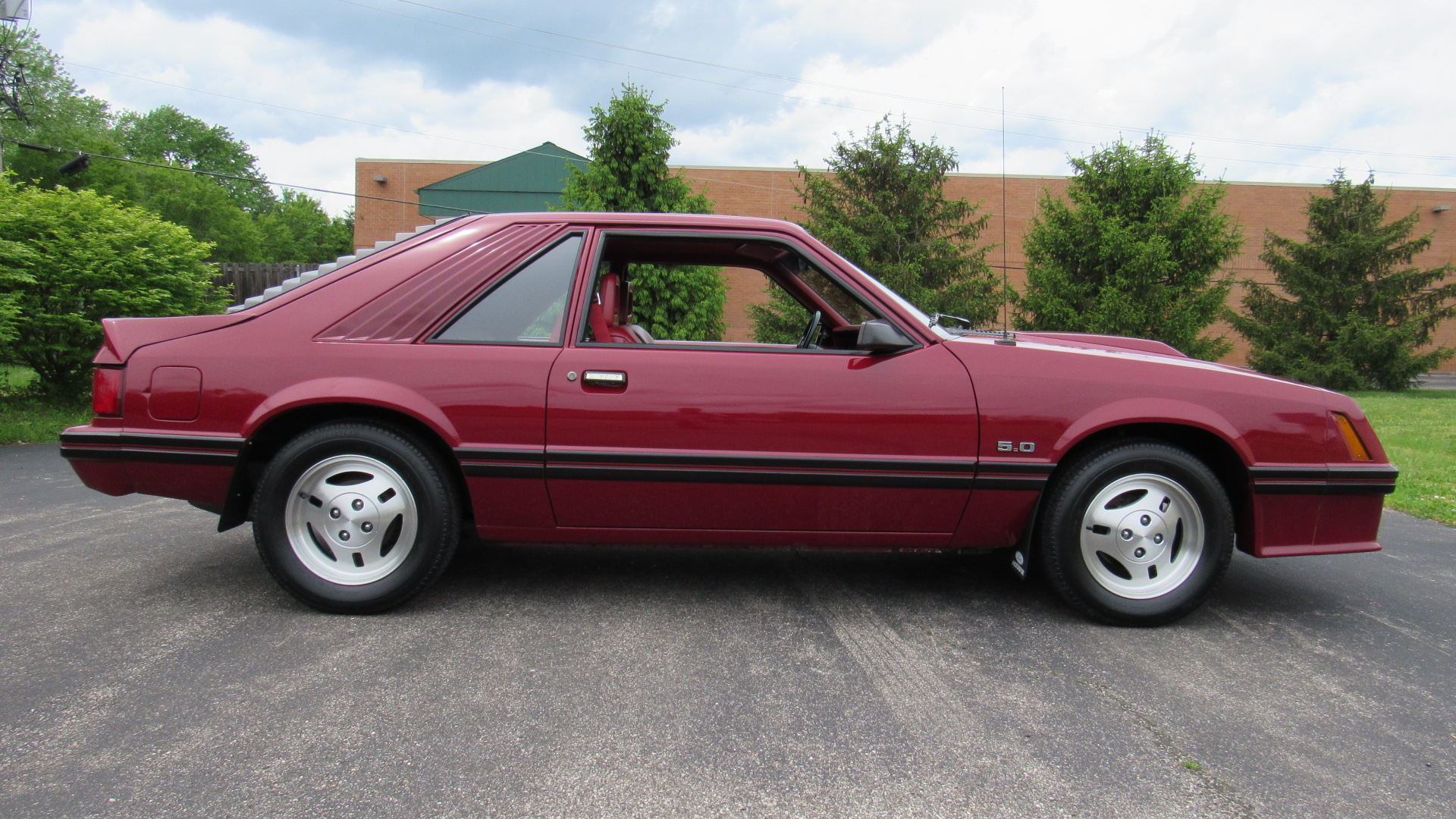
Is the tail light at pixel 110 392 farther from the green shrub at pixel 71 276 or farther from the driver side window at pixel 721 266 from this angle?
the green shrub at pixel 71 276

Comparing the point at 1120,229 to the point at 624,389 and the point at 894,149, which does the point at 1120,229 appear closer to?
the point at 894,149

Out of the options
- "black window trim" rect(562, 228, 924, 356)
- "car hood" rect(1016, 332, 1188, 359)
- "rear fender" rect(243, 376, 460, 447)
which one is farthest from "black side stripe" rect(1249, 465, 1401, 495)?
"rear fender" rect(243, 376, 460, 447)

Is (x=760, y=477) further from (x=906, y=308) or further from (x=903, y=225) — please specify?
(x=903, y=225)

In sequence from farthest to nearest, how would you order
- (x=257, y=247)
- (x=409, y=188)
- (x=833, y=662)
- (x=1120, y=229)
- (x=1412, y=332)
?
1. (x=257, y=247)
2. (x=409, y=188)
3. (x=1412, y=332)
4. (x=1120, y=229)
5. (x=833, y=662)

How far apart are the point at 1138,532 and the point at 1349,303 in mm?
21334

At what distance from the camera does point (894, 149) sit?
14.1m

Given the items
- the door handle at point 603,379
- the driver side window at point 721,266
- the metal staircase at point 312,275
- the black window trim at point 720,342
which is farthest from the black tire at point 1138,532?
the metal staircase at point 312,275

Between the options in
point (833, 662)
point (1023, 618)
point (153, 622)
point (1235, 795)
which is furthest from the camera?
point (1023, 618)

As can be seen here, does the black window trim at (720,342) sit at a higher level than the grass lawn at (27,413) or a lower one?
higher

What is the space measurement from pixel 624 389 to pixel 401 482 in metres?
0.90

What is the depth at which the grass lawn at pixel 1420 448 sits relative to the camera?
17.6 ft

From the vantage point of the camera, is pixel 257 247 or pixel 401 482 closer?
pixel 401 482

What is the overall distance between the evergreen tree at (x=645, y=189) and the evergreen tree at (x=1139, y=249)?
6819 millimetres

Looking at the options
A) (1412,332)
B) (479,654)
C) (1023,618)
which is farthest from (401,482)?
(1412,332)
